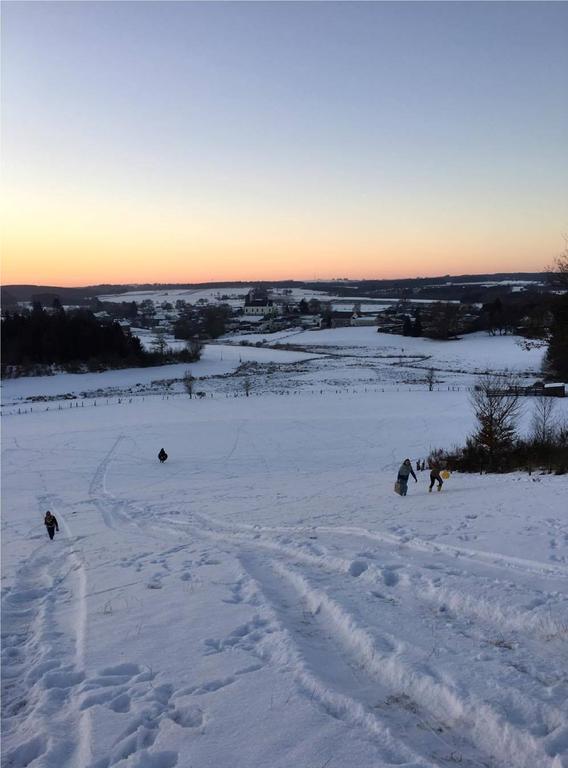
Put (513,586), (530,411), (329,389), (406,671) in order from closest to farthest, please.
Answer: (406,671) → (513,586) → (530,411) → (329,389)

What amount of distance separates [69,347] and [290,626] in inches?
2999

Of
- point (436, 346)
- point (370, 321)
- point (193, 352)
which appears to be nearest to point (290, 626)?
point (193, 352)

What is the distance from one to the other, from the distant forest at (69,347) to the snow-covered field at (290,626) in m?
57.0

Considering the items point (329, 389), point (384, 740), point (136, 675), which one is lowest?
point (329, 389)

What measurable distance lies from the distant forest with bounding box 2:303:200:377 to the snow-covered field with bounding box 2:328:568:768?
57.0m

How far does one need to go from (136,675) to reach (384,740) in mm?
3206

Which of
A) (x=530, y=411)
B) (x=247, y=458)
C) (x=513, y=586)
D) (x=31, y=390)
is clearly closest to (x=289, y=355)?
(x=31, y=390)

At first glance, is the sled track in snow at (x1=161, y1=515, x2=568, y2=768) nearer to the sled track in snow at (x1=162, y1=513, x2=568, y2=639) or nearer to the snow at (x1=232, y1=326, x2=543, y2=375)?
the sled track in snow at (x1=162, y1=513, x2=568, y2=639)

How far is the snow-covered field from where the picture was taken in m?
4.90

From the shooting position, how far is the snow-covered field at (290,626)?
490cm

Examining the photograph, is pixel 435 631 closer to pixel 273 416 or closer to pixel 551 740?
pixel 551 740

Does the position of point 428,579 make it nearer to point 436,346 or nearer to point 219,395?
point 219,395

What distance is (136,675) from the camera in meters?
6.29

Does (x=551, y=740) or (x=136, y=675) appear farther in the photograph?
(x=136, y=675)
